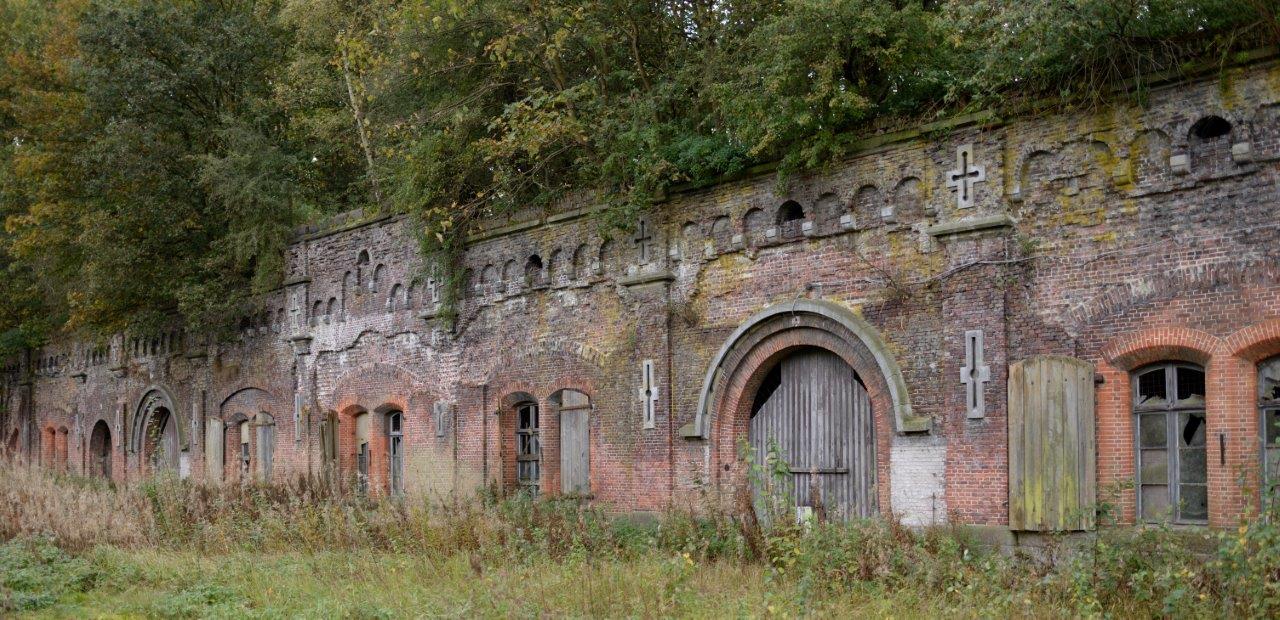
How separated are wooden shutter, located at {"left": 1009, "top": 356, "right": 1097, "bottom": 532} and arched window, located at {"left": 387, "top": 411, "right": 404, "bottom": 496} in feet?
39.1

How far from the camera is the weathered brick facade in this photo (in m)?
11.2

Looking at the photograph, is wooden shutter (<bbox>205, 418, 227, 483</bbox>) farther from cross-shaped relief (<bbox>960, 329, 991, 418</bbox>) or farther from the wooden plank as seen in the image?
the wooden plank

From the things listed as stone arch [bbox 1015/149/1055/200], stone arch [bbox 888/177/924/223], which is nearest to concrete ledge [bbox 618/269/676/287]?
stone arch [bbox 888/177/924/223]

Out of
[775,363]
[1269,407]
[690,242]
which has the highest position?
[690,242]

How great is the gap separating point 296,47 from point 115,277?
5958mm

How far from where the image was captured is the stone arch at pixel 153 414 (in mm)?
27062

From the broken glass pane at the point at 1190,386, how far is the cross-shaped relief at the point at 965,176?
266 cm

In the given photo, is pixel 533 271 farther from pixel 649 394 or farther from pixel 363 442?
pixel 363 442

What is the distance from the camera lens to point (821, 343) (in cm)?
1436

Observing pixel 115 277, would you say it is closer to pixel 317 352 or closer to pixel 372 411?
pixel 317 352

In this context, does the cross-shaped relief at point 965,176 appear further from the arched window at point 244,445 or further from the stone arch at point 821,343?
the arched window at point 244,445

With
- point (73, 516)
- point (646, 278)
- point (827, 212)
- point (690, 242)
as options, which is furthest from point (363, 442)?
point (827, 212)

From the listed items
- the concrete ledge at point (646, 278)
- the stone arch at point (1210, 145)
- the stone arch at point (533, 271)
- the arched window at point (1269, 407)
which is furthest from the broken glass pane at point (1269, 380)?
the stone arch at point (533, 271)

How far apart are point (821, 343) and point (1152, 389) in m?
3.74
